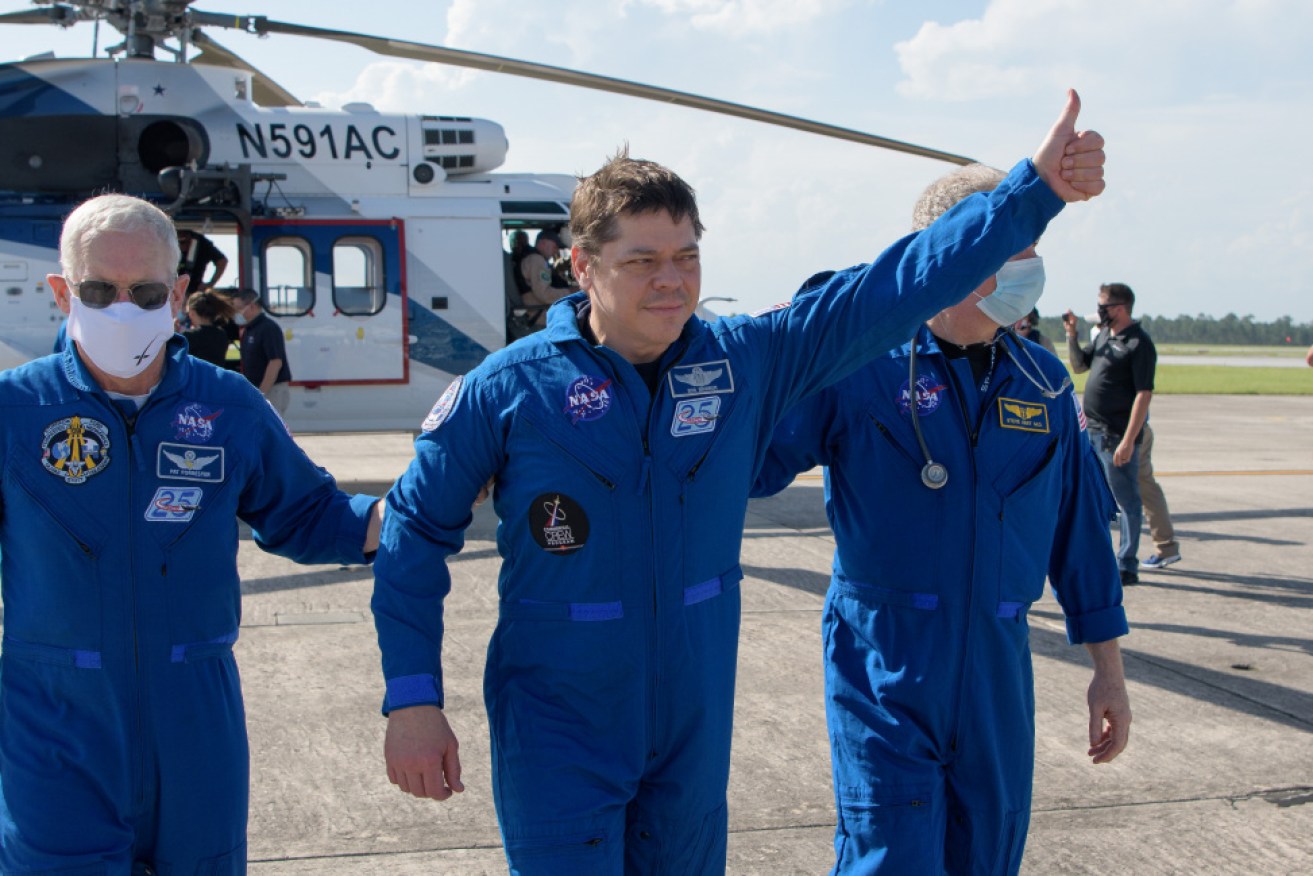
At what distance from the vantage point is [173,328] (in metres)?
2.57

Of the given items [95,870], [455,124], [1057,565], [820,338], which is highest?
[455,124]

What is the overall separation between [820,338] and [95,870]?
1746 mm

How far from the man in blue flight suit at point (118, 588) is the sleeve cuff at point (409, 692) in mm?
396

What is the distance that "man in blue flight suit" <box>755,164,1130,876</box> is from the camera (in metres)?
2.83

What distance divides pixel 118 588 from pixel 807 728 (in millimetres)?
3410

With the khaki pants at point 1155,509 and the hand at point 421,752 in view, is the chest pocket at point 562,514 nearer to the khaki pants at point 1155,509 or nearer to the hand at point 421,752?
the hand at point 421,752

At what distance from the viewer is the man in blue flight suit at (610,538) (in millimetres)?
2344

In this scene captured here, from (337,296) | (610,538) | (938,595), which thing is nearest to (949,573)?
(938,595)

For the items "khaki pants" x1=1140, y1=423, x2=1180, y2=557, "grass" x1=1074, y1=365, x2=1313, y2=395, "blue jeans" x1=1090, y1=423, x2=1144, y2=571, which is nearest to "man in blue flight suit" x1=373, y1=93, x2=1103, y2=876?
"blue jeans" x1=1090, y1=423, x2=1144, y2=571

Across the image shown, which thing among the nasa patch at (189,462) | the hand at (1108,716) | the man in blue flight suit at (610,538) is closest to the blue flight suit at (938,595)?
the hand at (1108,716)

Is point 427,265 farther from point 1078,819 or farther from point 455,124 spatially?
point 1078,819

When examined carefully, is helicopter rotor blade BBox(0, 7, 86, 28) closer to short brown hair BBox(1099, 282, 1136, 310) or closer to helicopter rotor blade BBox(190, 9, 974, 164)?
helicopter rotor blade BBox(190, 9, 974, 164)

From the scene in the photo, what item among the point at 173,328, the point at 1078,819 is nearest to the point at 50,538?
the point at 173,328

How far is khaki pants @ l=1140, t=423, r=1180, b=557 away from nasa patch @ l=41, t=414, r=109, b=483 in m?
7.32
